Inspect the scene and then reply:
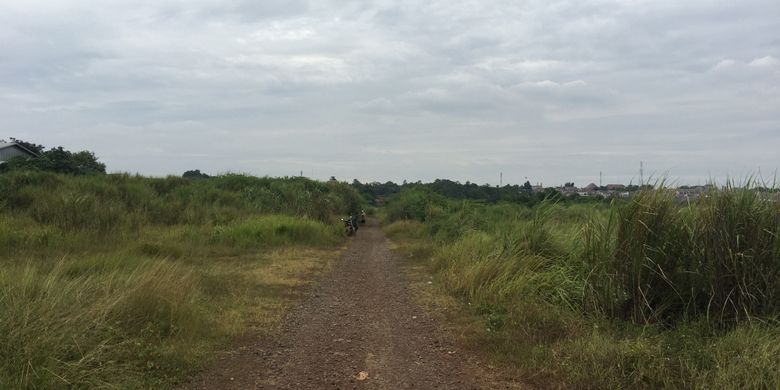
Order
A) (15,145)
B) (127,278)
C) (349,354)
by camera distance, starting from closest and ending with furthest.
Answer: (349,354) < (127,278) < (15,145)

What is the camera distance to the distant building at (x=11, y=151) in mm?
41906

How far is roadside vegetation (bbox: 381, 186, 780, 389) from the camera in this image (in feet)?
15.5

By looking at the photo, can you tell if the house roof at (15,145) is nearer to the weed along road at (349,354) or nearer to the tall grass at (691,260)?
the weed along road at (349,354)

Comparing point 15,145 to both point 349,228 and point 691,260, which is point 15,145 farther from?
point 691,260

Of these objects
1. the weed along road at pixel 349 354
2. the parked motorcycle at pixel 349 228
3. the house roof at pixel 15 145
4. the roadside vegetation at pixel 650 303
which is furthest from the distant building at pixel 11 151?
the roadside vegetation at pixel 650 303

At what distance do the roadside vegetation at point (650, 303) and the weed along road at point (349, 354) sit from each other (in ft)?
2.21

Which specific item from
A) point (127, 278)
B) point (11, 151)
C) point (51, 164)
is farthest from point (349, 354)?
point (11, 151)

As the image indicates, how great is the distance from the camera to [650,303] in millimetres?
6496

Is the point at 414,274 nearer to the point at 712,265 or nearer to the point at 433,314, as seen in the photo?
the point at 433,314

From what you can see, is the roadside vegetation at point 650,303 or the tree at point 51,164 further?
the tree at point 51,164

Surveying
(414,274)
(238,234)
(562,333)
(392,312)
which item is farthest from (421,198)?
(562,333)

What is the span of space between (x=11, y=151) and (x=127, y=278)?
4638 centimetres

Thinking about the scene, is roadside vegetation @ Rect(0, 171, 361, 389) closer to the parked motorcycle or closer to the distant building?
the parked motorcycle

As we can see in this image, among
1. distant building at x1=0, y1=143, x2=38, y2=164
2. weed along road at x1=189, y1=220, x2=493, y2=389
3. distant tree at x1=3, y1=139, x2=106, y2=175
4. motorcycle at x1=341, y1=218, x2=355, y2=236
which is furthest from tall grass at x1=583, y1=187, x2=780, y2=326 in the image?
distant building at x1=0, y1=143, x2=38, y2=164
